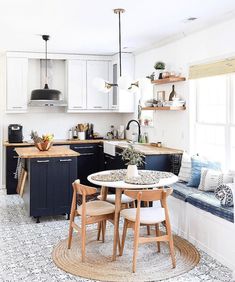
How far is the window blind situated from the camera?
4.64 m

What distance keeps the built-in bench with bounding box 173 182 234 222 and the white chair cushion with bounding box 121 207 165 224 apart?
0.51 meters

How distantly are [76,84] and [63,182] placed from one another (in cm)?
276

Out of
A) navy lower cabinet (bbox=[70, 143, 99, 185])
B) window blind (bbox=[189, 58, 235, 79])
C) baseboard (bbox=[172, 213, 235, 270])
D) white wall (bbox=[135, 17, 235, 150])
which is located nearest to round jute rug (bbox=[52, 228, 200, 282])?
baseboard (bbox=[172, 213, 235, 270])

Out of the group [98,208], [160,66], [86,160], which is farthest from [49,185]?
[160,66]

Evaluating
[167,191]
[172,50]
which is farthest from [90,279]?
[172,50]

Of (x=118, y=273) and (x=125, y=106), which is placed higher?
(x=125, y=106)

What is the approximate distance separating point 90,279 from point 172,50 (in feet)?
12.4

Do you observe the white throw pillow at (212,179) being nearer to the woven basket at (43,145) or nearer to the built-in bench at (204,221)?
the built-in bench at (204,221)

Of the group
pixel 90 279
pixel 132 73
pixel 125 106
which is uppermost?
pixel 132 73

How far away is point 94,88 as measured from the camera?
7727 millimetres

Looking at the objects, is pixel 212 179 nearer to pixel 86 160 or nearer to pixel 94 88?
pixel 86 160

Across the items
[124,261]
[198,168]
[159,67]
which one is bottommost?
[124,261]

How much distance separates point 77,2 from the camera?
13.4 ft

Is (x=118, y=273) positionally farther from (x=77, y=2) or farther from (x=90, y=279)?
(x=77, y=2)
